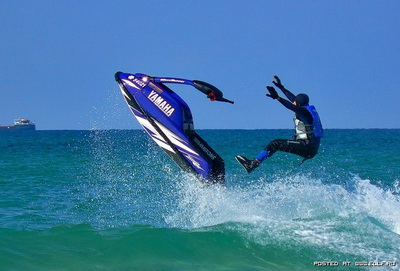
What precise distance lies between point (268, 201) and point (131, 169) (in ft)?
36.5

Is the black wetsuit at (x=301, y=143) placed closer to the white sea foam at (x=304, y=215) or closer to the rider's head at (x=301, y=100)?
the rider's head at (x=301, y=100)

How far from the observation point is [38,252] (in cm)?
802

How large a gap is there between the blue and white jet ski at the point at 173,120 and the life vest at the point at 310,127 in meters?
1.27

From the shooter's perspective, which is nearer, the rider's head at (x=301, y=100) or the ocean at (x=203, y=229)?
the ocean at (x=203, y=229)

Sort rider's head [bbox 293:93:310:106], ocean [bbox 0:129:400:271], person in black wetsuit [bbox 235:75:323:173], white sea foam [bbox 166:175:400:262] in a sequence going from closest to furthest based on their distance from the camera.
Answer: ocean [bbox 0:129:400:271] → white sea foam [bbox 166:175:400:262] → person in black wetsuit [bbox 235:75:323:173] → rider's head [bbox 293:93:310:106]

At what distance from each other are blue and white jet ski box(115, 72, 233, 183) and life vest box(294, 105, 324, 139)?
1270 millimetres

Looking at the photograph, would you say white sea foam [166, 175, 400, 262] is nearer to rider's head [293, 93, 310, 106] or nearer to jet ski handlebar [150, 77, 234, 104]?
jet ski handlebar [150, 77, 234, 104]

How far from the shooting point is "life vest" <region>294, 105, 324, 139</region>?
9.57 m

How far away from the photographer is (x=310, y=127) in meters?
9.58

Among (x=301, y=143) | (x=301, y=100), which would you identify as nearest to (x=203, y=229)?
(x=301, y=143)

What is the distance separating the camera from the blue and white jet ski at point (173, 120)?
9594mm

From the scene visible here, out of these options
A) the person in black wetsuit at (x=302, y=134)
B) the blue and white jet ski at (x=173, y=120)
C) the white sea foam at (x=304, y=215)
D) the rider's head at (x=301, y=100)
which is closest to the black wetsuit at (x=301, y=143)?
the person in black wetsuit at (x=302, y=134)

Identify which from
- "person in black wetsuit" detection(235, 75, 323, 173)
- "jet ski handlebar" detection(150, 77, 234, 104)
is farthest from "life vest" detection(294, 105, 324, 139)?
"jet ski handlebar" detection(150, 77, 234, 104)

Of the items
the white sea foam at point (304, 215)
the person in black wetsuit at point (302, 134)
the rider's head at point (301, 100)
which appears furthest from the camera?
the rider's head at point (301, 100)
